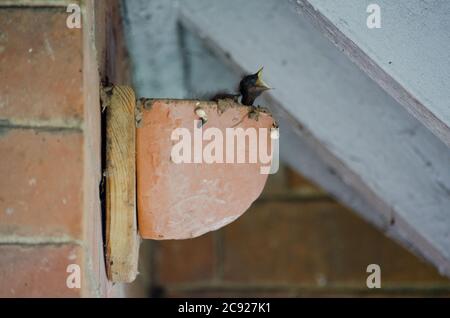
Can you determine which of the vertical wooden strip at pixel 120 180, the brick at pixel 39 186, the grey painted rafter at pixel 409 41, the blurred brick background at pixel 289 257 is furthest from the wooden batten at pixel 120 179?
the blurred brick background at pixel 289 257

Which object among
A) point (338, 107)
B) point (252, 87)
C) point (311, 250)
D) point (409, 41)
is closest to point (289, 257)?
point (311, 250)

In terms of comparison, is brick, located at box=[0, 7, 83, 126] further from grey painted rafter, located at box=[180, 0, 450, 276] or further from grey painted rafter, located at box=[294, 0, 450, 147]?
grey painted rafter, located at box=[180, 0, 450, 276]

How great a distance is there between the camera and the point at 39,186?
2.18ft

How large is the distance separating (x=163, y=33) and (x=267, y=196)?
33.4 inches

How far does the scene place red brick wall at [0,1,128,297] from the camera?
658mm

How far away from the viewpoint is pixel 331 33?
0.79 meters

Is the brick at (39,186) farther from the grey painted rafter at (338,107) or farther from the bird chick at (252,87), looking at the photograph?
the grey painted rafter at (338,107)

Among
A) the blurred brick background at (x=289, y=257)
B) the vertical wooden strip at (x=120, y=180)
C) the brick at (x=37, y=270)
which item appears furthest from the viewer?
the blurred brick background at (x=289, y=257)

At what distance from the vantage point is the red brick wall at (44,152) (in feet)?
2.16

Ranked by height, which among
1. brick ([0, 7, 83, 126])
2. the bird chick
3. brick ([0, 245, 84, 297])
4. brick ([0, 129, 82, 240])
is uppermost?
the bird chick

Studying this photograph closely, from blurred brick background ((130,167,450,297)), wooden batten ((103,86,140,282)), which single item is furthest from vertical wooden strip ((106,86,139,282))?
blurred brick background ((130,167,450,297))

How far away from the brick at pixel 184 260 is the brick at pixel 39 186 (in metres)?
1.23

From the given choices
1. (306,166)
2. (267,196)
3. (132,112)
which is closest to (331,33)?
(132,112)
